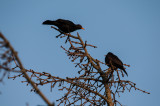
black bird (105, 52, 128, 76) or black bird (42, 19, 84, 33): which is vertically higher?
black bird (42, 19, 84, 33)

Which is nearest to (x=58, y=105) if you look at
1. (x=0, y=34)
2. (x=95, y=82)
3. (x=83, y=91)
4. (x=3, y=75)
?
(x=83, y=91)

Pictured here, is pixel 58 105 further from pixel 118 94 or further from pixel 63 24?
pixel 63 24

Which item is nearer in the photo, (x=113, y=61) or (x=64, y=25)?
(x=113, y=61)

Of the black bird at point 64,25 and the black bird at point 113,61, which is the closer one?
the black bird at point 113,61

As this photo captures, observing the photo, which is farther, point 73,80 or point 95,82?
point 95,82

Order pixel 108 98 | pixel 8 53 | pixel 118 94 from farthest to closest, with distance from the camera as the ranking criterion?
pixel 118 94 → pixel 108 98 → pixel 8 53

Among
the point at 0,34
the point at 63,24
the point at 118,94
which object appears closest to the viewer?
the point at 0,34

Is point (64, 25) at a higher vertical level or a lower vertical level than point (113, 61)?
higher

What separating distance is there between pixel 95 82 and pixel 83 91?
412mm

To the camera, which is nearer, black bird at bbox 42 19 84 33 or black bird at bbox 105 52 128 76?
black bird at bbox 105 52 128 76

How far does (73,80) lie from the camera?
432 cm

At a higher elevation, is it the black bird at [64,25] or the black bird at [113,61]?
the black bird at [64,25]

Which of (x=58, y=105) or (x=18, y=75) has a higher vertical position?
(x=18, y=75)

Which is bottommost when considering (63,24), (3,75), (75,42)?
(3,75)
